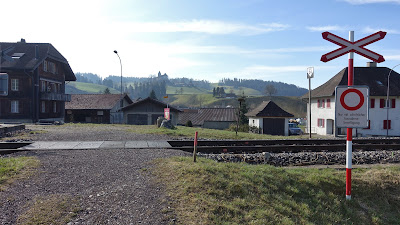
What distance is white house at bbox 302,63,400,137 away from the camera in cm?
3850

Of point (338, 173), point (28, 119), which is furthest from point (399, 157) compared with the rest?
point (28, 119)

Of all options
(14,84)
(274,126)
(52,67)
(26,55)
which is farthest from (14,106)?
(274,126)

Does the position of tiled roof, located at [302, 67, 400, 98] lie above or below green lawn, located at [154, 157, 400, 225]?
above

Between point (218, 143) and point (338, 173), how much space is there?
6.31 metres

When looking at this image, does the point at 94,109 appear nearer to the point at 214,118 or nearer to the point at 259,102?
the point at 214,118

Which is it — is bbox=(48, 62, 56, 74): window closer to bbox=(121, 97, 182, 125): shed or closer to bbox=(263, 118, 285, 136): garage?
bbox=(121, 97, 182, 125): shed

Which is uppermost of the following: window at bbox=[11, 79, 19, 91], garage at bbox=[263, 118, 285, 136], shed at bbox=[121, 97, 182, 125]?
window at bbox=[11, 79, 19, 91]

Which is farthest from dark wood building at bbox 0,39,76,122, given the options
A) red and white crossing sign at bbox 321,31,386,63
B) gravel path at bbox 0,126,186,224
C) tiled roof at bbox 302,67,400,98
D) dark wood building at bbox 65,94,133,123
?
red and white crossing sign at bbox 321,31,386,63

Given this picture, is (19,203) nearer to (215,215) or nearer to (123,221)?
(123,221)

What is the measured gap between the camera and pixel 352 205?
7105 mm

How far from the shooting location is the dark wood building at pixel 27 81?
3847 centimetres

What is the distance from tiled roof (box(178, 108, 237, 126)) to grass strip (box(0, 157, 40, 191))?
51530 millimetres

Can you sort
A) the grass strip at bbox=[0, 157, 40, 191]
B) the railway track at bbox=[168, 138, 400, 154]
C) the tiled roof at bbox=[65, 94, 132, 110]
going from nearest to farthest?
1. the grass strip at bbox=[0, 157, 40, 191]
2. the railway track at bbox=[168, 138, 400, 154]
3. the tiled roof at bbox=[65, 94, 132, 110]

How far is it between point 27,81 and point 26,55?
143 inches
